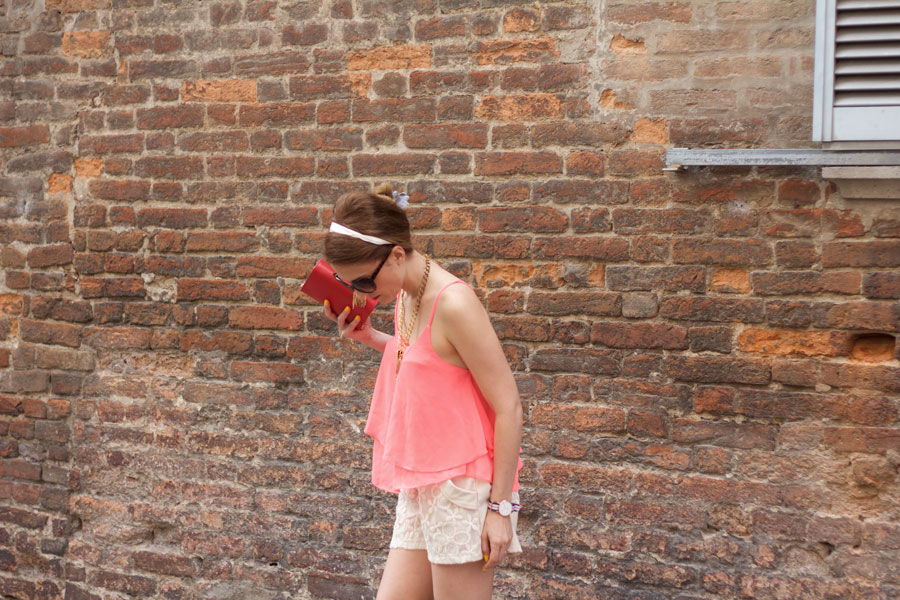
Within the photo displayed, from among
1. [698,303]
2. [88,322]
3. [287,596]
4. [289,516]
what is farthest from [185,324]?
[698,303]

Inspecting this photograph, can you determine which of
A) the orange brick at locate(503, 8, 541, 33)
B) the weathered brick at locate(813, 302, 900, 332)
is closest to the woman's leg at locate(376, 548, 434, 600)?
the weathered brick at locate(813, 302, 900, 332)

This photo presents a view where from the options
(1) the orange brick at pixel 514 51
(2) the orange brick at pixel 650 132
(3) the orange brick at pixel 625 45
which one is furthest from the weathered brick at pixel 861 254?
(1) the orange brick at pixel 514 51

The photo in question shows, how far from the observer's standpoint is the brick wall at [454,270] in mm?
3334

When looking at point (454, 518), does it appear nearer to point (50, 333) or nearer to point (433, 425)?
point (433, 425)

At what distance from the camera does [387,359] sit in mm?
2805

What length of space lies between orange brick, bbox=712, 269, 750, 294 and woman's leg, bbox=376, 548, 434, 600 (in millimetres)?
1595

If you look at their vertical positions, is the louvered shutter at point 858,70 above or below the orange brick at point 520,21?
below

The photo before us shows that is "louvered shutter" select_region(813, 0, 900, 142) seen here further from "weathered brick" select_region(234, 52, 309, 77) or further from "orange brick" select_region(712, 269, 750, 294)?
"weathered brick" select_region(234, 52, 309, 77)

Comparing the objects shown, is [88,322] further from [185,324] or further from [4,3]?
[4,3]

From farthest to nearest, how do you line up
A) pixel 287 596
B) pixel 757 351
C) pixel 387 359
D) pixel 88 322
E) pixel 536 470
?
pixel 88 322 → pixel 287 596 → pixel 536 470 → pixel 757 351 → pixel 387 359

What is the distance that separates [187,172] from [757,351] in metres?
2.67

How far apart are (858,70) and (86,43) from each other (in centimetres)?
346

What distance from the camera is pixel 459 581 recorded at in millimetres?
2484

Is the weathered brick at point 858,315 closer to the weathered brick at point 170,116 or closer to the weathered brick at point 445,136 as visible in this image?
the weathered brick at point 445,136
